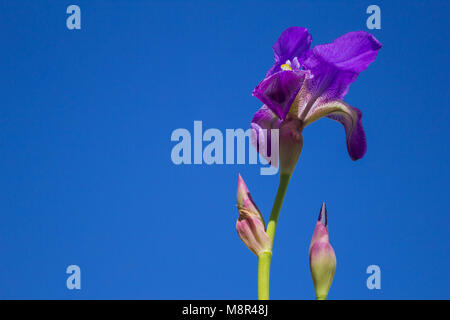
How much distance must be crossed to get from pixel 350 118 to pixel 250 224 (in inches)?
11.5

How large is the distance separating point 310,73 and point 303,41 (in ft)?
0.31

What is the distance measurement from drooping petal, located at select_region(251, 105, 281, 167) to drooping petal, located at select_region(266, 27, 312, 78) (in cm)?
11

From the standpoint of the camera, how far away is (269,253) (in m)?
0.73

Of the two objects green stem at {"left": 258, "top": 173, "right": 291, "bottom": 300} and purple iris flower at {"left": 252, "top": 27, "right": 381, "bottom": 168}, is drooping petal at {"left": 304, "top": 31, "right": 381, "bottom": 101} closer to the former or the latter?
purple iris flower at {"left": 252, "top": 27, "right": 381, "bottom": 168}

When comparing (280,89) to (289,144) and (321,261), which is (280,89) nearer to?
(289,144)

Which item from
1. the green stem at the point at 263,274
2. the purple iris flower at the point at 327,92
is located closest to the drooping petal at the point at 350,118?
the purple iris flower at the point at 327,92

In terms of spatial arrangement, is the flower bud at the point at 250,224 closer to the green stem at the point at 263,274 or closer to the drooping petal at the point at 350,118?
the green stem at the point at 263,274

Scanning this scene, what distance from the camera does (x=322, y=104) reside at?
33.4 inches

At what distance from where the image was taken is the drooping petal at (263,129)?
835 mm

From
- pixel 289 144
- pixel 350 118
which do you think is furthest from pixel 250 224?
pixel 350 118

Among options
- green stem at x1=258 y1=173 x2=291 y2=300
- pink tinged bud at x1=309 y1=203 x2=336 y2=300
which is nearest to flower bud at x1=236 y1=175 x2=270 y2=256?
green stem at x1=258 y1=173 x2=291 y2=300

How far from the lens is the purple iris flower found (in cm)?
81
